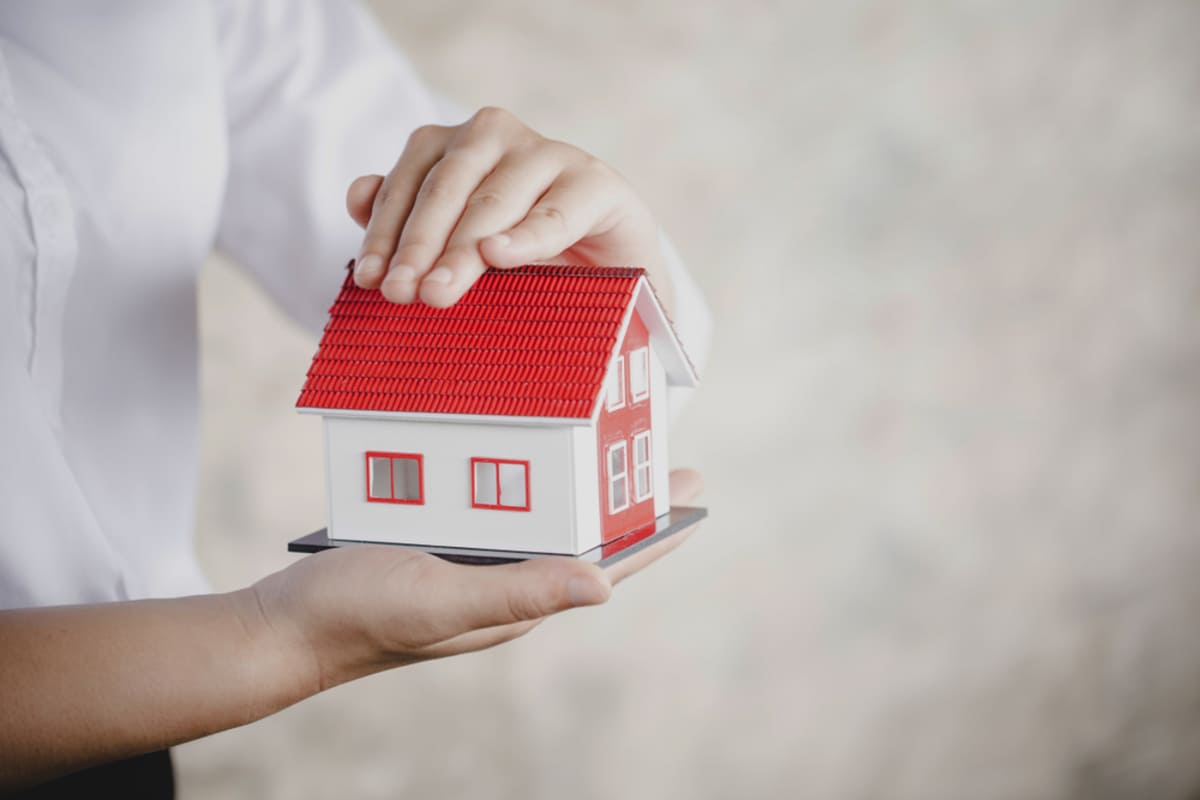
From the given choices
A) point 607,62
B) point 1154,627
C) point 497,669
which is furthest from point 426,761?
point 1154,627

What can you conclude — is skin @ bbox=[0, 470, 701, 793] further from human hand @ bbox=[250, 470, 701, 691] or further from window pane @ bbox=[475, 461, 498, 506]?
window pane @ bbox=[475, 461, 498, 506]

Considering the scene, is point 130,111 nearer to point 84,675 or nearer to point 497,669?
point 84,675

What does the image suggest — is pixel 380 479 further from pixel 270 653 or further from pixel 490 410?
pixel 270 653

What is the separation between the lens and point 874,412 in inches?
102

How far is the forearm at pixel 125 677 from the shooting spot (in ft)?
2.36

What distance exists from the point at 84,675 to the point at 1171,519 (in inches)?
107

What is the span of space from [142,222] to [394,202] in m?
0.22

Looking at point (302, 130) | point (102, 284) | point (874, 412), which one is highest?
point (302, 130)

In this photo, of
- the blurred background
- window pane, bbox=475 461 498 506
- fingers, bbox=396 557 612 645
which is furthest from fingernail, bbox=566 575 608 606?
the blurred background

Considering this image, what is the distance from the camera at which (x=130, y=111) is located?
0.98 m

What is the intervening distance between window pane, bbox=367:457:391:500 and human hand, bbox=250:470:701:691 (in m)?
0.21

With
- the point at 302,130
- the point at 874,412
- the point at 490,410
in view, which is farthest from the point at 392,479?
the point at 874,412

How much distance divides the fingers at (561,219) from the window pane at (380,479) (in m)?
0.23

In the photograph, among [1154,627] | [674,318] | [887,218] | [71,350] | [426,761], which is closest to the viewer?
[71,350]
